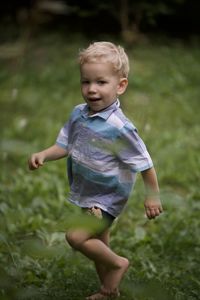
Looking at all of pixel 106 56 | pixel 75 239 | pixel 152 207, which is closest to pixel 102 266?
pixel 75 239

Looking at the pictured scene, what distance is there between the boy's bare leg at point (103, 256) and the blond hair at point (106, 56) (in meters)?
0.80

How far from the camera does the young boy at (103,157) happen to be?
10.4ft

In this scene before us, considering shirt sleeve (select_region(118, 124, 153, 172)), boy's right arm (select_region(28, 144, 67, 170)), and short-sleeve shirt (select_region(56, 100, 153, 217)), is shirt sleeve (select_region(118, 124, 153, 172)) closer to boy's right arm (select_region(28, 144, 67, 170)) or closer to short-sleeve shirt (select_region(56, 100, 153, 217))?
short-sleeve shirt (select_region(56, 100, 153, 217))

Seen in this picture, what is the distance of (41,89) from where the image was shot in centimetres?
811

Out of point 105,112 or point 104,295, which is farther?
point 104,295

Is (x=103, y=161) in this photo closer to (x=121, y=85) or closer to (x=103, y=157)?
(x=103, y=157)

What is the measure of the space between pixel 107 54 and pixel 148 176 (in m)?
0.61

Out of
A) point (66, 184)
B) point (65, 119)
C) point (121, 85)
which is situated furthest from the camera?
point (65, 119)

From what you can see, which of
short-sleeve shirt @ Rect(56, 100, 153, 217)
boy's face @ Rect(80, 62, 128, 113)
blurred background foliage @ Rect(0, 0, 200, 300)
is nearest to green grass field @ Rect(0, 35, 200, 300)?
blurred background foliage @ Rect(0, 0, 200, 300)

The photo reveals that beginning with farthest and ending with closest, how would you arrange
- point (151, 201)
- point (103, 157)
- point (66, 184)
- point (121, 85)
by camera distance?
point (66, 184), point (121, 85), point (103, 157), point (151, 201)

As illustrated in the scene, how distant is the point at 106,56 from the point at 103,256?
945 mm

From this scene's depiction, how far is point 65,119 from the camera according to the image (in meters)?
7.24

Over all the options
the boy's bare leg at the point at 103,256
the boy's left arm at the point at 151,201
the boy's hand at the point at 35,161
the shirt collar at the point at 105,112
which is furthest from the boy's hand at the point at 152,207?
the boy's hand at the point at 35,161

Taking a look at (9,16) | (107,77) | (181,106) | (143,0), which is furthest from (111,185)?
(9,16)
